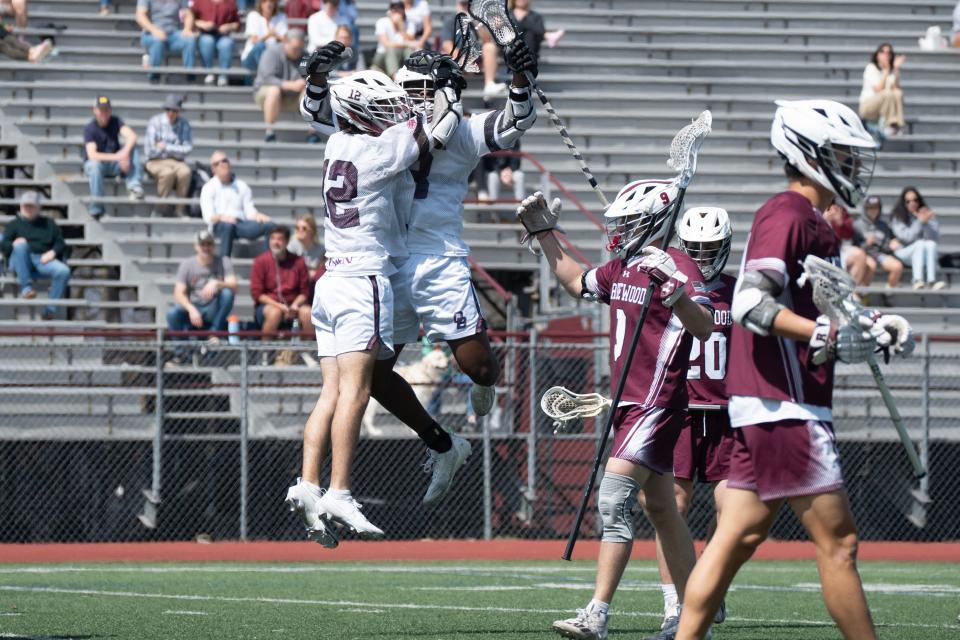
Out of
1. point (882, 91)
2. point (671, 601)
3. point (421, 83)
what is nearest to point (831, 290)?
point (671, 601)

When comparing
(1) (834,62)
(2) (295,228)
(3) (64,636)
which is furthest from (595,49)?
(3) (64,636)

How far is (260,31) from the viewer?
60.9 ft

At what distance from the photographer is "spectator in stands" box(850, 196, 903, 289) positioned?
679 inches

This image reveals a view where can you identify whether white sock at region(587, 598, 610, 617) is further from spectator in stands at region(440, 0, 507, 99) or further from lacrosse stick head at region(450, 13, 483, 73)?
spectator in stands at region(440, 0, 507, 99)

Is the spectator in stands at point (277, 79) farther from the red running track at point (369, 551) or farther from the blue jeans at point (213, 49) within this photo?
the red running track at point (369, 551)

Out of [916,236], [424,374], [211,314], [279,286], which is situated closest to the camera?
[424,374]

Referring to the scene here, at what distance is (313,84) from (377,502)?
7.02 metres

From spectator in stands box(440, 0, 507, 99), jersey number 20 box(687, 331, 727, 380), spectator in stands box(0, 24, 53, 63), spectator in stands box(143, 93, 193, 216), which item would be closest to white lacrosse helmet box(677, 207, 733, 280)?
jersey number 20 box(687, 331, 727, 380)

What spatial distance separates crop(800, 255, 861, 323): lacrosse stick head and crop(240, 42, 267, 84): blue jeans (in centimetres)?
1408

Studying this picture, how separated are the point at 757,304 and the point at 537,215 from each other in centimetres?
263

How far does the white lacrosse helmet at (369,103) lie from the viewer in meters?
7.18

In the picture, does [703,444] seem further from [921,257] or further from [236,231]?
[921,257]

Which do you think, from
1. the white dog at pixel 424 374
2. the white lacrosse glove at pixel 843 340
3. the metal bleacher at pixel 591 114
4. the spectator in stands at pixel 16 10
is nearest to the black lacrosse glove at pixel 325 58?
the white lacrosse glove at pixel 843 340

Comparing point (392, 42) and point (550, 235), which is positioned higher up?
point (392, 42)
